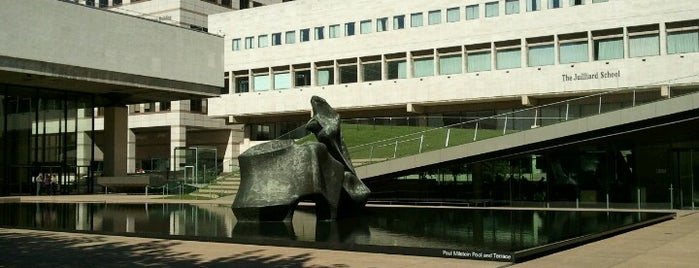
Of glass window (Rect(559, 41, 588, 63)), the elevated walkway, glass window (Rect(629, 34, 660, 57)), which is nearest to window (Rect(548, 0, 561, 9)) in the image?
glass window (Rect(559, 41, 588, 63))

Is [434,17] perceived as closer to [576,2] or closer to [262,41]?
[576,2]

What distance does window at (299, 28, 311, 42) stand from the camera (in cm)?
6257

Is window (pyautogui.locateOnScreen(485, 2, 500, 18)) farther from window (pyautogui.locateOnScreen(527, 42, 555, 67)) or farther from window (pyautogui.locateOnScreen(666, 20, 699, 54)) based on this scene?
window (pyautogui.locateOnScreen(666, 20, 699, 54))

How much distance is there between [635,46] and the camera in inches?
1902

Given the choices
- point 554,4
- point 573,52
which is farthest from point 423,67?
point 573,52

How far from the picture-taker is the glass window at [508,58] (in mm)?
52250

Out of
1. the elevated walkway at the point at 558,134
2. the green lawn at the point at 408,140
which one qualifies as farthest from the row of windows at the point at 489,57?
the elevated walkway at the point at 558,134

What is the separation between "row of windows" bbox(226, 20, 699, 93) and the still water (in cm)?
3117

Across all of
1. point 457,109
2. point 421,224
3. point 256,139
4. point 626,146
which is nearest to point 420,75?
point 457,109

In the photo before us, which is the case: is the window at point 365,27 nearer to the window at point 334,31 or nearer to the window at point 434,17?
the window at point 334,31

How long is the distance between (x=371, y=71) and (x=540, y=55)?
48.7 feet

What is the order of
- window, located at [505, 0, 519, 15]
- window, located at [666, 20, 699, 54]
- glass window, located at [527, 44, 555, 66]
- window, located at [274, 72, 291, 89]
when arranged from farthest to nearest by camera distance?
window, located at [274, 72, 291, 89], window, located at [505, 0, 519, 15], glass window, located at [527, 44, 555, 66], window, located at [666, 20, 699, 54]

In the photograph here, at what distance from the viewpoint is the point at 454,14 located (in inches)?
2144

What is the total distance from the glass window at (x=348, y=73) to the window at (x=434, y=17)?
8.24 m
